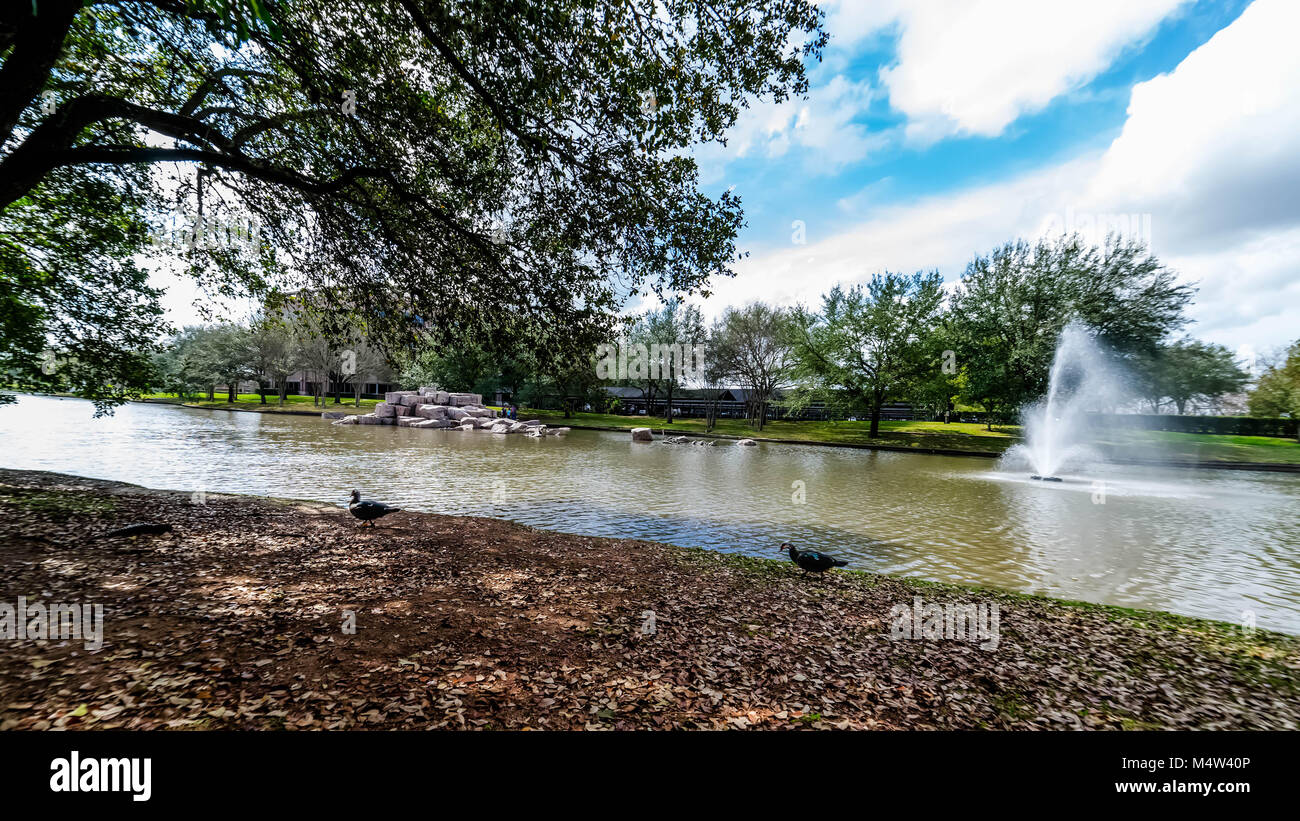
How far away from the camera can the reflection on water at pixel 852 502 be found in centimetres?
1055

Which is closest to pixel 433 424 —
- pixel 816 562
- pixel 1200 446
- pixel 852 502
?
pixel 852 502

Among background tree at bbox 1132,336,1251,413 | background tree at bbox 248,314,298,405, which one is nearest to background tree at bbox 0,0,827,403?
background tree at bbox 1132,336,1251,413

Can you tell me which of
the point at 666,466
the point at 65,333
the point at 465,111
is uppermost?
the point at 465,111

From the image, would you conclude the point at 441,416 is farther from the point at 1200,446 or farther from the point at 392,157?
the point at 1200,446

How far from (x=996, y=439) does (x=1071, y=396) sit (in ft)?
24.6

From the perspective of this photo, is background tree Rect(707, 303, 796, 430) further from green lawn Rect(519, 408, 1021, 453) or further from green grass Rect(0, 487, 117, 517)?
green grass Rect(0, 487, 117, 517)

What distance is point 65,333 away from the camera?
11195mm

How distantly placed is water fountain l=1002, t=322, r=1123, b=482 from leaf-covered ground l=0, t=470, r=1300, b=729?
129 feet

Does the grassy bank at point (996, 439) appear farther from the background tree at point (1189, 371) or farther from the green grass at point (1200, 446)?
the background tree at point (1189, 371)

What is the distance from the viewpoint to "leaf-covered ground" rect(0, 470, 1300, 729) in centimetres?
404

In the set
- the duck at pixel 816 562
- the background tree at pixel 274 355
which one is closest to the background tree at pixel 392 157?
the duck at pixel 816 562
